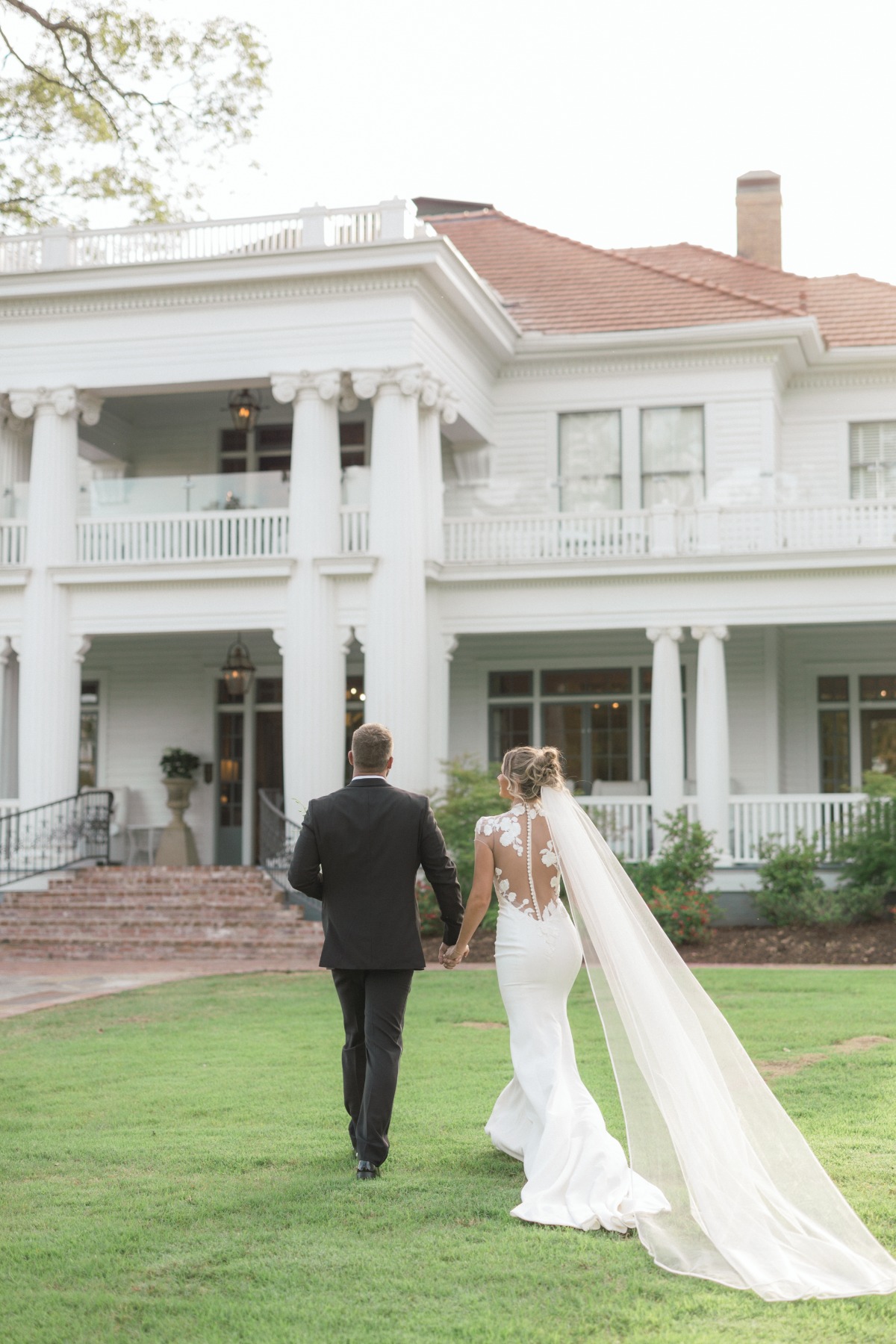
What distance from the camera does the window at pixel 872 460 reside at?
22703 millimetres

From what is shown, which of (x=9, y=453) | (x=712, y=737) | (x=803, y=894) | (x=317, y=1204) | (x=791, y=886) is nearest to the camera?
(x=317, y=1204)

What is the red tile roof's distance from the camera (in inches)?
874

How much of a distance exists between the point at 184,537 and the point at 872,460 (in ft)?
34.5

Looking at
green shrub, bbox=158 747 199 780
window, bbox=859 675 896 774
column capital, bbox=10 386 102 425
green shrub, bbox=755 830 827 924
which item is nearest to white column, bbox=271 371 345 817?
column capital, bbox=10 386 102 425

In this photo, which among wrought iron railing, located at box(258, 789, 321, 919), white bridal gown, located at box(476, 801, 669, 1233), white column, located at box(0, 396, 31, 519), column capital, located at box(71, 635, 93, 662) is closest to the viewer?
white bridal gown, located at box(476, 801, 669, 1233)

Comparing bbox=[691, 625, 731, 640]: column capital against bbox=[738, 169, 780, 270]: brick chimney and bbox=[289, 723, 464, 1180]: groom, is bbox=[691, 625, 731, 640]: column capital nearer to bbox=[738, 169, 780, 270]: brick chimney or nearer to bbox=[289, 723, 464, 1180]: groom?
bbox=[738, 169, 780, 270]: brick chimney

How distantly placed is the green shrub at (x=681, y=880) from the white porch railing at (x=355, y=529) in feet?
17.9

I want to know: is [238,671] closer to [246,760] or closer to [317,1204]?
A: [246,760]

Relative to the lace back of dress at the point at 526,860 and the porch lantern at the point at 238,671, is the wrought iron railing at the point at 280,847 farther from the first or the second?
the lace back of dress at the point at 526,860

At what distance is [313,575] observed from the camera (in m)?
19.6

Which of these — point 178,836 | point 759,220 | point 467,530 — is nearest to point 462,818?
point 467,530

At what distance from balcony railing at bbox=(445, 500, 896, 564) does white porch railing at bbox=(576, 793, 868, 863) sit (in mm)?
3215

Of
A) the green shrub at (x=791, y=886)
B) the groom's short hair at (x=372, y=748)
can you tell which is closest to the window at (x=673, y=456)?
the green shrub at (x=791, y=886)

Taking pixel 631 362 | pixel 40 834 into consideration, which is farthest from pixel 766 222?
pixel 40 834
